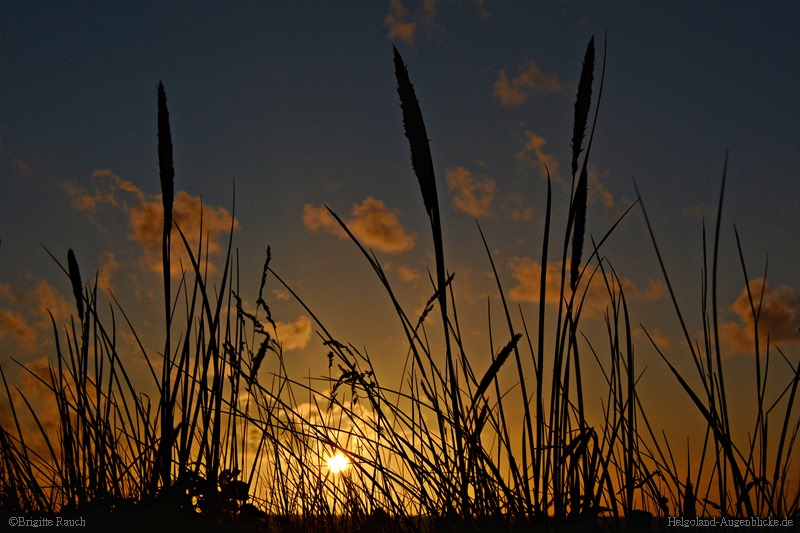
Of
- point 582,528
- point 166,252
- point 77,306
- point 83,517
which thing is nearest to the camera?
point 582,528

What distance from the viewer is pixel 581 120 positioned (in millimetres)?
1434

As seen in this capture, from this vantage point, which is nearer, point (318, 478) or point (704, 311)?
point (704, 311)

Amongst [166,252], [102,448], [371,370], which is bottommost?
[102,448]

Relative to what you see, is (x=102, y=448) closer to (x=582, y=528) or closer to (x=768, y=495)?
(x=582, y=528)

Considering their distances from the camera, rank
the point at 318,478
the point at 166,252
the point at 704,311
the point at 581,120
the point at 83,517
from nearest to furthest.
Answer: the point at 83,517 → the point at 581,120 → the point at 166,252 → the point at 704,311 → the point at 318,478

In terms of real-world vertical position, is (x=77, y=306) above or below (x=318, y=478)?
above

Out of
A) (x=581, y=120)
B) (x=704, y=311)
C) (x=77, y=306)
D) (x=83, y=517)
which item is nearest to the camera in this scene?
(x=83, y=517)

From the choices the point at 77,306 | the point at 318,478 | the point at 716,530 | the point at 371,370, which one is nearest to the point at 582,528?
the point at 716,530

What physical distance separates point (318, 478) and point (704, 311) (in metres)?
1.31

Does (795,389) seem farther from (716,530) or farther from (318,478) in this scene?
(318,478)

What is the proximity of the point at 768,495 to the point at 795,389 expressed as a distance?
0.25m

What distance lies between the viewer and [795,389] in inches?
65.2

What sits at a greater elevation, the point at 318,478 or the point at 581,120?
the point at 581,120

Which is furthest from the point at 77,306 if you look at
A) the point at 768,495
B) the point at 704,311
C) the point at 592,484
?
the point at 768,495
